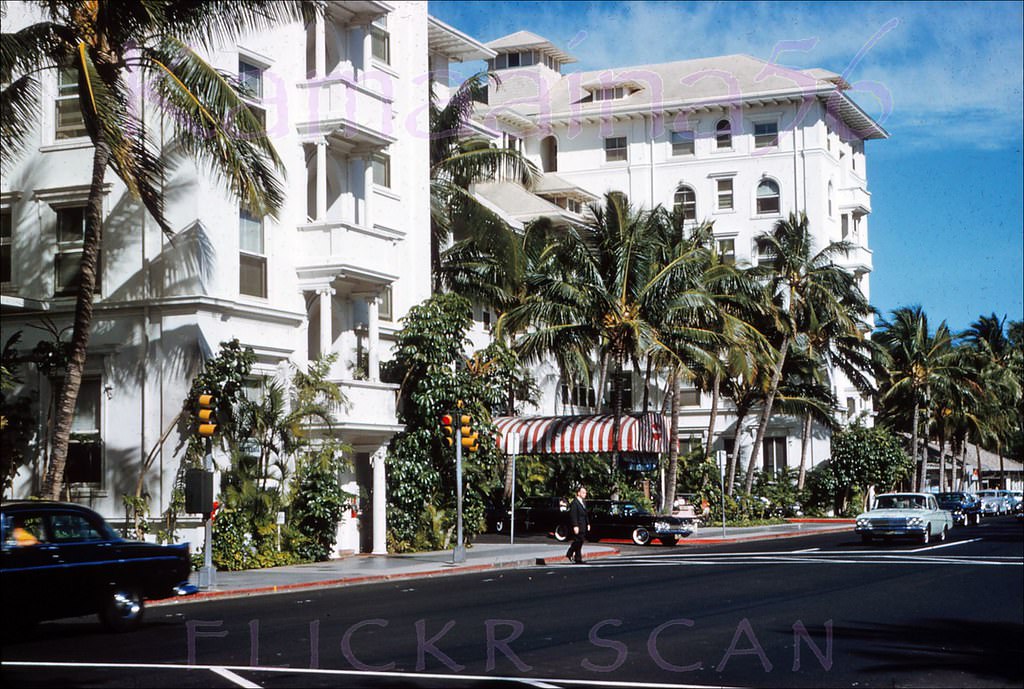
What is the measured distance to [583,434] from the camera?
4581cm

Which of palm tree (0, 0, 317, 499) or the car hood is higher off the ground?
palm tree (0, 0, 317, 499)

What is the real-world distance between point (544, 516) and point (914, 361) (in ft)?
138

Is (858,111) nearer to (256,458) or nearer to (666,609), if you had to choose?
(256,458)

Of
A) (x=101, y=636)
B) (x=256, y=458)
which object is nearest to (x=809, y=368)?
(x=256, y=458)

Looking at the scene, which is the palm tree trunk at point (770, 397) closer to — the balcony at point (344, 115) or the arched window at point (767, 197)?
the arched window at point (767, 197)

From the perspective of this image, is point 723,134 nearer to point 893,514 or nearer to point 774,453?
point 774,453

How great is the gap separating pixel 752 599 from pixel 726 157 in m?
53.6

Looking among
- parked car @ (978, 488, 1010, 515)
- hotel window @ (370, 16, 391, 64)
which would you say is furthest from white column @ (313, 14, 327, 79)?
parked car @ (978, 488, 1010, 515)

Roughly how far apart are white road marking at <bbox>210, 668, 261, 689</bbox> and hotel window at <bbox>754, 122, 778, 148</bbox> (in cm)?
6257

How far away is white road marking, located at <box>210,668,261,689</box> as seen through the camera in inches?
472

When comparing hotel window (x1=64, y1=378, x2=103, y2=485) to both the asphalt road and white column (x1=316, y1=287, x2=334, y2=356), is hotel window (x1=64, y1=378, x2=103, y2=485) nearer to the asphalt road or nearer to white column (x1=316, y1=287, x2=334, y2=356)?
white column (x1=316, y1=287, x2=334, y2=356)

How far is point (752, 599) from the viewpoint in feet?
71.0

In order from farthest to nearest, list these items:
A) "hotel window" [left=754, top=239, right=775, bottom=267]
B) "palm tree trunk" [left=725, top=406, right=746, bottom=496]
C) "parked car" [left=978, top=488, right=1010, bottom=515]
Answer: "parked car" [left=978, top=488, right=1010, bottom=515] < "hotel window" [left=754, top=239, right=775, bottom=267] < "palm tree trunk" [left=725, top=406, right=746, bottom=496]

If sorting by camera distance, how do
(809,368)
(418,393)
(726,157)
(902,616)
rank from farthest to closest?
(726,157) < (809,368) < (418,393) < (902,616)
